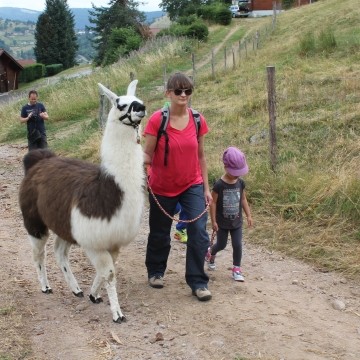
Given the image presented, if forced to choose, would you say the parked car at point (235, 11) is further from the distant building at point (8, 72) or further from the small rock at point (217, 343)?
the small rock at point (217, 343)

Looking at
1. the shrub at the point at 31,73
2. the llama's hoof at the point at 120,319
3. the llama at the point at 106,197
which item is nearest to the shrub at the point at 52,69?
the shrub at the point at 31,73

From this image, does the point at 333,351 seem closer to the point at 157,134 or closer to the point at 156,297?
the point at 156,297

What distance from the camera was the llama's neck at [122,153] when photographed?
3754 mm

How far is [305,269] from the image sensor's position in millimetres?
5043

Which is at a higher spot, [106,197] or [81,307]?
[106,197]

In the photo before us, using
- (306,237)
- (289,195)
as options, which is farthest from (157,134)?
(289,195)

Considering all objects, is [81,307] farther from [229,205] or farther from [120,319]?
[229,205]

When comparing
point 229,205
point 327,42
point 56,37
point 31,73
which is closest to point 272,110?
point 229,205

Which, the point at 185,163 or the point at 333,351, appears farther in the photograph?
the point at 185,163

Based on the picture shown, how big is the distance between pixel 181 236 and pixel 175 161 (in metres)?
1.92

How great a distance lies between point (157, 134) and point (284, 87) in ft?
22.7

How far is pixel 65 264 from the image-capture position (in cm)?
460

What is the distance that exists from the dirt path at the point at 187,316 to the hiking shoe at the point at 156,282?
61 mm

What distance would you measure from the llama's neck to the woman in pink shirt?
1.18 ft
